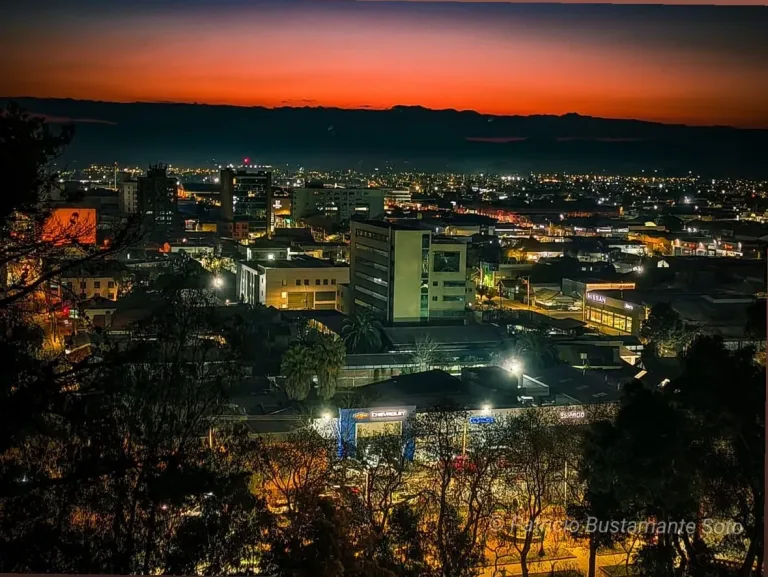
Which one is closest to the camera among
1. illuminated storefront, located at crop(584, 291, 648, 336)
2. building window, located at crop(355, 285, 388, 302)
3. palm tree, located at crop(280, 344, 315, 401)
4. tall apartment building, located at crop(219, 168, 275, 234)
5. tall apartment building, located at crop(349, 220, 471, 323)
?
palm tree, located at crop(280, 344, 315, 401)

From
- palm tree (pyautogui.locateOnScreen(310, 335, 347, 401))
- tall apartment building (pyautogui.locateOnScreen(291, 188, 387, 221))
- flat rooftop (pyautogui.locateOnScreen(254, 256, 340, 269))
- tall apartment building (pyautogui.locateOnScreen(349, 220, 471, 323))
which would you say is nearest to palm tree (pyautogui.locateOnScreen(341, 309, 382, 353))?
palm tree (pyautogui.locateOnScreen(310, 335, 347, 401))

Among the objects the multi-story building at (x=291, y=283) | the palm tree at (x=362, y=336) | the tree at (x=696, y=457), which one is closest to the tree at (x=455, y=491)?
the tree at (x=696, y=457)

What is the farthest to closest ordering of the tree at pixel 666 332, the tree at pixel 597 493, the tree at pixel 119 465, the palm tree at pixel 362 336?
the tree at pixel 666 332, the palm tree at pixel 362 336, the tree at pixel 597 493, the tree at pixel 119 465

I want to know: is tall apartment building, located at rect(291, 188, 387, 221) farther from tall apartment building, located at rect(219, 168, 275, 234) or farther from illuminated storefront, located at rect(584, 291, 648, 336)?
illuminated storefront, located at rect(584, 291, 648, 336)

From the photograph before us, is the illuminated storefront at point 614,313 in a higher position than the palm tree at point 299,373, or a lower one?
lower

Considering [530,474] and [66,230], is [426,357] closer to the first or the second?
[530,474]

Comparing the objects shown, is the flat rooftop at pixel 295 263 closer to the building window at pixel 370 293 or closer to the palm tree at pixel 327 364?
the building window at pixel 370 293

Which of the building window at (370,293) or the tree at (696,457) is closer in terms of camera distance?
the tree at (696,457)
